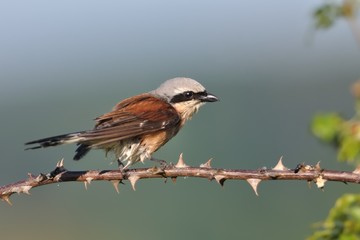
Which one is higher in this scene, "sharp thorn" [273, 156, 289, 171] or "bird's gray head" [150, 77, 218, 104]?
"bird's gray head" [150, 77, 218, 104]

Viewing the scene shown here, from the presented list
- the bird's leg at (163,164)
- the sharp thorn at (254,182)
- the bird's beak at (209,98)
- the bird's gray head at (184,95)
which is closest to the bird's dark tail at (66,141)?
the bird's leg at (163,164)

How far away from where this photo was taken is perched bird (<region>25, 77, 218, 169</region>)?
5965 millimetres

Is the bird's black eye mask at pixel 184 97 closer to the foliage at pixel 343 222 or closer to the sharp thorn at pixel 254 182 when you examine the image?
the foliage at pixel 343 222

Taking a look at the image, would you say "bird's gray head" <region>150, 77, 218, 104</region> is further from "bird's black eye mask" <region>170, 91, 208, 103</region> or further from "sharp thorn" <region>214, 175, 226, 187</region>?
"sharp thorn" <region>214, 175, 226, 187</region>

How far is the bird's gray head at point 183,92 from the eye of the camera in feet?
23.6

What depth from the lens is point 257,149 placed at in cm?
12750

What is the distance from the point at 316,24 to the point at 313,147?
120 m

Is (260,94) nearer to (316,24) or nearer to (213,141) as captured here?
(213,141)

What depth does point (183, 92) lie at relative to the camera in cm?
721

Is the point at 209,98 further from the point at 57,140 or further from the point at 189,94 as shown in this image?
the point at 57,140

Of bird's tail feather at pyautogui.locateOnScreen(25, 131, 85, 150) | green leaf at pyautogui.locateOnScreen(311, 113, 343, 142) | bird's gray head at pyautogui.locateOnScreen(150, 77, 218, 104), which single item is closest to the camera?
green leaf at pyautogui.locateOnScreen(311, 113, 343, 142)

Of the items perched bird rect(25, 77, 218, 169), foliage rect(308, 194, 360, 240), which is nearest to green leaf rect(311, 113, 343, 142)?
foliage rect(308, 194, 360, 240)

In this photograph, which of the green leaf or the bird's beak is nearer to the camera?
the green leaf

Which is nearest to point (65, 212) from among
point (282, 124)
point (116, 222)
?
point (116, 222)
